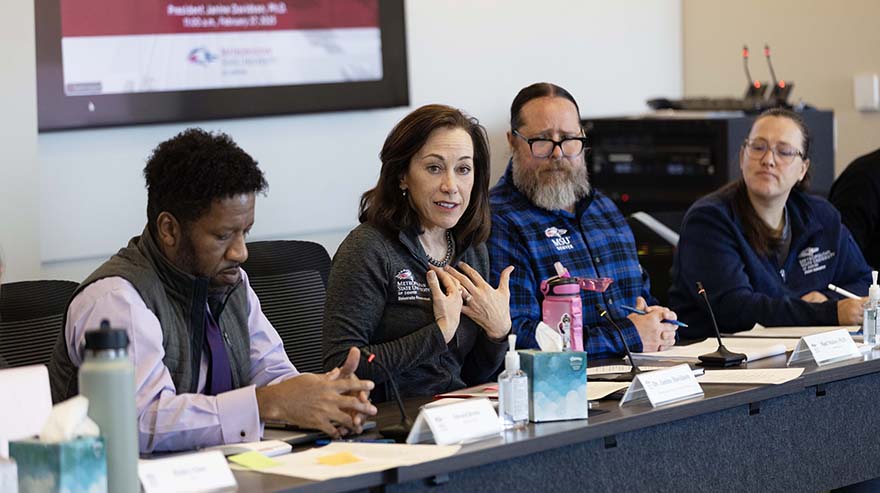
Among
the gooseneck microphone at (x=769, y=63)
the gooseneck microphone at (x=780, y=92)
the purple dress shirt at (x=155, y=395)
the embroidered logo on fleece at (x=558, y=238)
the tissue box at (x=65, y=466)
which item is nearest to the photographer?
the tissue box at (x=65, y=466)

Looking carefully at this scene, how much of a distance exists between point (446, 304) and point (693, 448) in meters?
0.59

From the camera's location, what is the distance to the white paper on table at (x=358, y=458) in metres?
2.07

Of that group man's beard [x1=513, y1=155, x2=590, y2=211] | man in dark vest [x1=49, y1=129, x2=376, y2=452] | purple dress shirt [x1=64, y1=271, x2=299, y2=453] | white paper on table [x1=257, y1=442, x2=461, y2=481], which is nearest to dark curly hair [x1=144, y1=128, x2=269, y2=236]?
man in dark vest [x1=49, y1=129, x2=376, y2=452]

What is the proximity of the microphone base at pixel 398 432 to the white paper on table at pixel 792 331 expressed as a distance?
1.46 metres

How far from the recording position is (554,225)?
3520mm

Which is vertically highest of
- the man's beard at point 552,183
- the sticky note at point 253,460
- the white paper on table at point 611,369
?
the man's beard at point 552,183

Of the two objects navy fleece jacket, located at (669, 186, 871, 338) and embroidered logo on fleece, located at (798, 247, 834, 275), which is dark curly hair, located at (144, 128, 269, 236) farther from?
embroidered logo on fleece, located at (798, 247, 834, 275)

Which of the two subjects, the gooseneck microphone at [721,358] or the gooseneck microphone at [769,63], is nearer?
the gooseneck microphone at [721,358]

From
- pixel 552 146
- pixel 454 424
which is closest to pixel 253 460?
pixel 454 424

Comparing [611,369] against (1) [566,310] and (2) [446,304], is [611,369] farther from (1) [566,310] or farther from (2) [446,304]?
(2) [446,304]

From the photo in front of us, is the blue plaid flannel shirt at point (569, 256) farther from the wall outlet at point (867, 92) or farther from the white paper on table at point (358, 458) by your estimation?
the wall outlet at point (867, 92)

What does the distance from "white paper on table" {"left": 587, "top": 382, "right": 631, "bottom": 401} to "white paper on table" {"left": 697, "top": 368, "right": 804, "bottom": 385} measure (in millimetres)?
198

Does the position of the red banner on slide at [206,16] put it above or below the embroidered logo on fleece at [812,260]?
above

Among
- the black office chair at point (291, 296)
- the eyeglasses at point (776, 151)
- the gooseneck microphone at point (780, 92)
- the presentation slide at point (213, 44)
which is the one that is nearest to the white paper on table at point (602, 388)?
the black office chair at point (291, 296)
